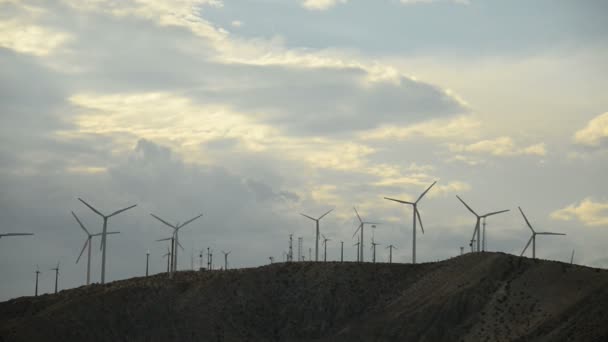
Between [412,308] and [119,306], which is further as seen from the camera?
[119,306]

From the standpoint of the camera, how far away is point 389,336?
573 ft

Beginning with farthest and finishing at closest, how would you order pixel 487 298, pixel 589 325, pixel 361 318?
pixel 361 318 → pixel 487 298 → pixel 589 325

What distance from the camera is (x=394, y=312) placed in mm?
183375

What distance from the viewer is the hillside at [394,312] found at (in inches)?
6344

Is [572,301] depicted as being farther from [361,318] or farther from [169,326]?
[169,326]

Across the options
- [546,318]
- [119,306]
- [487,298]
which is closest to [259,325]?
[119,306]

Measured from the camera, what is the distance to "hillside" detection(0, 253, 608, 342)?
529ft

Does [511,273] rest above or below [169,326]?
above

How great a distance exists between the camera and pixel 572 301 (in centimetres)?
15912

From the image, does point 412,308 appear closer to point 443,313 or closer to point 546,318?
point 443,313

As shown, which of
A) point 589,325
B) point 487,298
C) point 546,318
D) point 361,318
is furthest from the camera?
point 361,318

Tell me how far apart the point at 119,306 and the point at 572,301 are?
9201 centimetres

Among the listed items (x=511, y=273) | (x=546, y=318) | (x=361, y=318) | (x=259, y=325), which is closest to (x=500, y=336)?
(x=546, y=318)

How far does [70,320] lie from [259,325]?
3777cm
